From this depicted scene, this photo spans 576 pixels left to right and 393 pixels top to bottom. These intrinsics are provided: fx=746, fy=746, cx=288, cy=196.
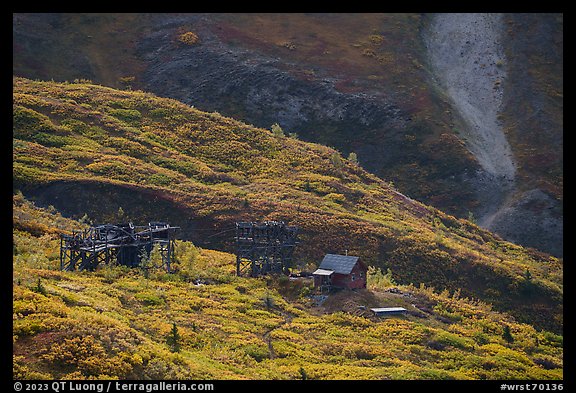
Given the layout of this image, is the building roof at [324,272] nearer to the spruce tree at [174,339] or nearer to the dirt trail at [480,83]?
the spruce tree at [174,339]

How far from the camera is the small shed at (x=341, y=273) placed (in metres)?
48.4

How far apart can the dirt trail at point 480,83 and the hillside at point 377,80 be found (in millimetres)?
251

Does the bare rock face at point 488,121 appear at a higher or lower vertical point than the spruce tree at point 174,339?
higher

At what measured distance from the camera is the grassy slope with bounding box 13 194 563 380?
1209 inches

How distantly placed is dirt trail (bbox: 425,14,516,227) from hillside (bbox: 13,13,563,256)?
0.82ft

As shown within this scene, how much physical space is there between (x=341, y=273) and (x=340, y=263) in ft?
2.89

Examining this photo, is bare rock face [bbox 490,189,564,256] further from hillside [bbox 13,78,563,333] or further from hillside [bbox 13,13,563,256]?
hillside [bbox 13,78,563,333]

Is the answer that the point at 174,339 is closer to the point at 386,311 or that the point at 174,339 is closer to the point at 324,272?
the point at 324,272

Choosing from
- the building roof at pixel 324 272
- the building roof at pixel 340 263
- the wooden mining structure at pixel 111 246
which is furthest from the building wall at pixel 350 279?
the wooden mining structure at pixel 111 246

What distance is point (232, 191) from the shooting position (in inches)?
2721

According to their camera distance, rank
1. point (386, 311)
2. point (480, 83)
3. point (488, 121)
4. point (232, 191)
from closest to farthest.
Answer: point (386, 311) < point (232, 191) < point (488, 121) < point (480, 83)

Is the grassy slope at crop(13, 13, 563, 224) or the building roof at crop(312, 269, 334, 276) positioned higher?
the grassy slope at crop(13, 13, 563, 224)

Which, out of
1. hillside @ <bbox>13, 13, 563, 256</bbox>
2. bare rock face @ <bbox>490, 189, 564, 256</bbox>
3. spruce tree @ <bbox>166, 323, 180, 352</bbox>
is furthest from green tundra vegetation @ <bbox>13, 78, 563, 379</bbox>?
hillside @ <bbox>13, 13, 563, 256</bbox>

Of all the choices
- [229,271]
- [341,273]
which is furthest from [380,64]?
[341,273]
